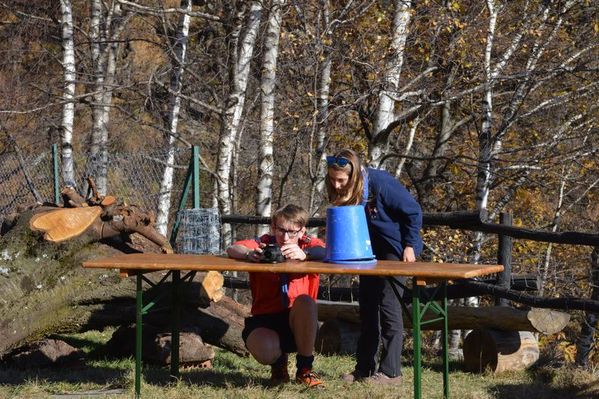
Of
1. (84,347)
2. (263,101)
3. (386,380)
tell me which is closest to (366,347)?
(386,380)

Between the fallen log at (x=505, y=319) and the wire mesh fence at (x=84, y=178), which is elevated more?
the wire mesh fence at (x=84, y=178)

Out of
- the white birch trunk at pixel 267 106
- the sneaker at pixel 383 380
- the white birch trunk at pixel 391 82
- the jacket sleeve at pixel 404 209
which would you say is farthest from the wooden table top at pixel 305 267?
the white birch trunk at pixel 391 82

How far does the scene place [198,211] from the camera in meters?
9.40

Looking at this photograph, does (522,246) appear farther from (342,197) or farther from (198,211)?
(342,197)

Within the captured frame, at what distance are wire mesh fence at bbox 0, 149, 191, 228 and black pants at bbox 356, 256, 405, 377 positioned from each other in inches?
197

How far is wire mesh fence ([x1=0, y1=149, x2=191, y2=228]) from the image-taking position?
11355 millimetres

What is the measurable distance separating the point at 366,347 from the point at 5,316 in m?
2.43

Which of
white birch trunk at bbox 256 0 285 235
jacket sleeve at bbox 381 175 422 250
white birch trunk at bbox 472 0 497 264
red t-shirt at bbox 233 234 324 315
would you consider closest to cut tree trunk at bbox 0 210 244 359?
red t-shirt at bbox 233 234 324 315

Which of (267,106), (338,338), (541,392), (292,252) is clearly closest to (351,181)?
(292,252)

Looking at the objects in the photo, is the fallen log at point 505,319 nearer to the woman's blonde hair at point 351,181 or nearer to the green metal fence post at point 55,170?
the woman's blonde hair at point 351,181

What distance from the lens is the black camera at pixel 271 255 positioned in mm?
5566

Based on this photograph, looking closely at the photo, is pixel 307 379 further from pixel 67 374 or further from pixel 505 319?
pixel 505 319

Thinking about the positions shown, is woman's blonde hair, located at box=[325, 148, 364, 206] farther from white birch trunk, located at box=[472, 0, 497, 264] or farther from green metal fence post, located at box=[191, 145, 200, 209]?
white birch trunk, located at box=[472, 0, 497, 264]

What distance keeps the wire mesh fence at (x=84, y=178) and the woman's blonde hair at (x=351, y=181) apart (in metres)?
5.27
